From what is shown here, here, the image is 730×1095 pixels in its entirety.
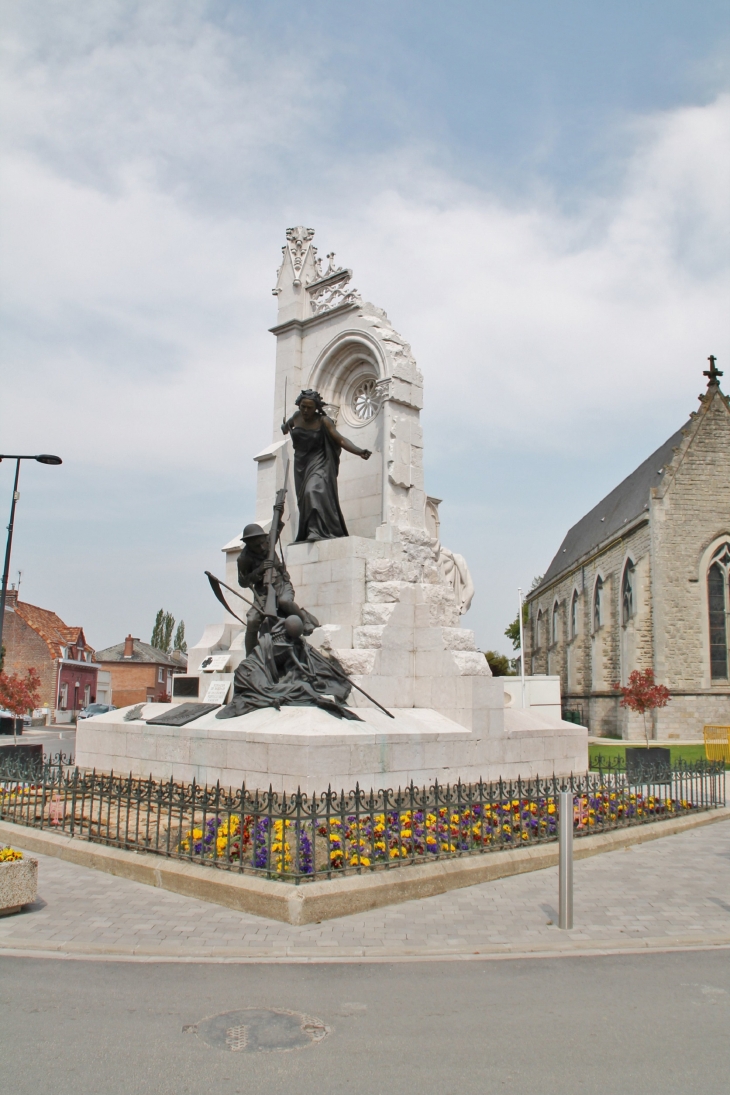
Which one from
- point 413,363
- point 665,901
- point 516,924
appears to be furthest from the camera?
point 413,363

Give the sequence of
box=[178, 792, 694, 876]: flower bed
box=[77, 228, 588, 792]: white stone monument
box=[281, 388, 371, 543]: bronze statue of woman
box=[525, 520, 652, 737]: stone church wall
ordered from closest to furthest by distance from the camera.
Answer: box=[178, 792, 694, 876]: flower bed, box=[77, 228, 588, 792]: white stone monument, box=[281, 388, 371, 543]: bronze statue of woman, box=[525, 520, 652, 737]: stone church wall

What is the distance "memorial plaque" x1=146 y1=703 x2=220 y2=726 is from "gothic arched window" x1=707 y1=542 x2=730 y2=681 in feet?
90.0

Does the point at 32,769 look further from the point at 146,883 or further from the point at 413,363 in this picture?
the point at 413,363

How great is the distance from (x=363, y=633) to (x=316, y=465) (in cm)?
339

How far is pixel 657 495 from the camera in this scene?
36.2 m

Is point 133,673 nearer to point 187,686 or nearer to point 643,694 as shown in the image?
point 643,694

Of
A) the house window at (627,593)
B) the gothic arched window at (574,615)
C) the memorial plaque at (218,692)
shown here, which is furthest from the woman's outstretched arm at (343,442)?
the gothic arched window at (574,615)

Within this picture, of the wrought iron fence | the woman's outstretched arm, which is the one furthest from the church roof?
the wrought iron fence

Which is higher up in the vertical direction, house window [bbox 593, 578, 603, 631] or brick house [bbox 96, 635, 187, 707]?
house window [bbox 593, 578, 603, 631]

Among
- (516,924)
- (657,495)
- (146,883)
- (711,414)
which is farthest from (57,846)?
(711,414)

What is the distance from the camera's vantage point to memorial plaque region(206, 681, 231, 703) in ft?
41.7

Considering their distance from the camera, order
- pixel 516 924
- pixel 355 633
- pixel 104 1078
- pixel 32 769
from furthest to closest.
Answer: pixel 355 633 → pixel 32 769 → pixel 516 924 → pixel 104 1078

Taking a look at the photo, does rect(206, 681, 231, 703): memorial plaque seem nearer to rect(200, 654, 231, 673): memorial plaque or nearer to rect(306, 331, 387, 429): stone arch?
rect(200, 654, 231, 673): memorial plaque

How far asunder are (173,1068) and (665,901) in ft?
16.7
